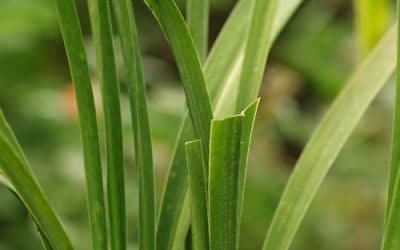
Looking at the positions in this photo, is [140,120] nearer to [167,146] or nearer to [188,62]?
[188,62]

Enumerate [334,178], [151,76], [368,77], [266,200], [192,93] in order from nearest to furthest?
[192,93] → [368,77] → [266,200] → [334,178] → [151,76]

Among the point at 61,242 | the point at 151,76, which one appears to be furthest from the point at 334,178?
the point at 61,242

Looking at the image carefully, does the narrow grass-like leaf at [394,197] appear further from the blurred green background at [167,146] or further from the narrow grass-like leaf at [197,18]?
the blurred green background at [167,146]

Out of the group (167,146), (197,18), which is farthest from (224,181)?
(167,146)

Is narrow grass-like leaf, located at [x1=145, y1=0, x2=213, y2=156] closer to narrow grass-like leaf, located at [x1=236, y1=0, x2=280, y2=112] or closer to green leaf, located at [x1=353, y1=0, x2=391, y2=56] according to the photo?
narrow grass-like leaf, located at [x1=236, y1=0, x2=280, y2=112]

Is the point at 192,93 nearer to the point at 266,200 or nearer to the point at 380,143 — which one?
the point at 266,200
